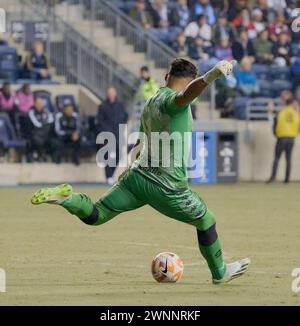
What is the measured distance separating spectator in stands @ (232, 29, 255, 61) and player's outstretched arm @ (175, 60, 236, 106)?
880 inches

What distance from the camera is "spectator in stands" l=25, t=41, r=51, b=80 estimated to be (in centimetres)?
2991

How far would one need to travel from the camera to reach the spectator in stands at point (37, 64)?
98.1 ft

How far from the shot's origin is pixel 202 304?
9977mm

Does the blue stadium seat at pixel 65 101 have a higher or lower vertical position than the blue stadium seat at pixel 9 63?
lower

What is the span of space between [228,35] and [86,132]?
19.3ft

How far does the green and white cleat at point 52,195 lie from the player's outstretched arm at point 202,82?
1.33 metres

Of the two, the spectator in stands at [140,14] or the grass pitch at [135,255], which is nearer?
the grass pitch at [135,255]

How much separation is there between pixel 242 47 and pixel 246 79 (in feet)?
5.86

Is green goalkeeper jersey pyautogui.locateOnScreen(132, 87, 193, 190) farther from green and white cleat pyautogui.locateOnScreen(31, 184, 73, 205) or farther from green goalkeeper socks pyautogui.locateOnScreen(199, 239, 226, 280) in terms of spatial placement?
green and white cleat pyautogui.locateOnScreen(31, 184, 73, 205)

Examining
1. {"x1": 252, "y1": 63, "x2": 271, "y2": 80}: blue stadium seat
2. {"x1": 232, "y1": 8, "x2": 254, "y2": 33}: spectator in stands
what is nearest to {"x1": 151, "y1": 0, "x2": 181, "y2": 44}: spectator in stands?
{"x1": 232, "y1": 8, "x2": 254, "y2": 33}: spectator in stands

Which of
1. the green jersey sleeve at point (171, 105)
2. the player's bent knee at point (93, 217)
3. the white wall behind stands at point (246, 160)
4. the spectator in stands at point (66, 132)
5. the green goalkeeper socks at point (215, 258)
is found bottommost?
the white wall behind stands at point (246, 160)

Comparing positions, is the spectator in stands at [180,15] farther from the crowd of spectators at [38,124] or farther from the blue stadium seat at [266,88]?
the crowd of spectators at [38,124]

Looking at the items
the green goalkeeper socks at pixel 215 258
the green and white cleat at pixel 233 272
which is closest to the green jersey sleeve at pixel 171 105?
the green goalkeeper socks at pixel 215 258

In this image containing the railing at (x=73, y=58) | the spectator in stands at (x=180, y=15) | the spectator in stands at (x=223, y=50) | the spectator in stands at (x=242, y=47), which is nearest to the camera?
the railing at (x=73, y=58)
